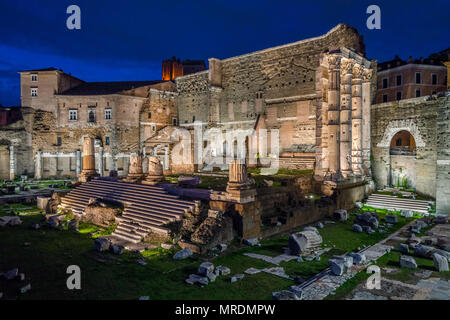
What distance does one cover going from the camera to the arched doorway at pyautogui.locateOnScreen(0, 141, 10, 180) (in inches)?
1183

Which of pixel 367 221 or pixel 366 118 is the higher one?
pixel 366 118

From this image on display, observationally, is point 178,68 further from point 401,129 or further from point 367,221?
point 367,221

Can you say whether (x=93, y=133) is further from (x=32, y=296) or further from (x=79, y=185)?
(x=32, y=296)

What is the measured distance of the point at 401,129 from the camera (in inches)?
733

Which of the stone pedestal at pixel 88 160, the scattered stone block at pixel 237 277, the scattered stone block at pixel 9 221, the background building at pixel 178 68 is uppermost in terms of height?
the background building at pixel 178 68

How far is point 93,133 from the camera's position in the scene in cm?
3117

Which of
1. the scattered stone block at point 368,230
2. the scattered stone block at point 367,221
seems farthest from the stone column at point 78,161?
the scattered stone block at point 368,230

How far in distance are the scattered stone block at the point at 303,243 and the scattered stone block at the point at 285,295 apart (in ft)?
9.32

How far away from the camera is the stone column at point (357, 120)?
59.6 ft

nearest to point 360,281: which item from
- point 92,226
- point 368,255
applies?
point 368,255

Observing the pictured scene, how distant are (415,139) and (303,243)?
13.0m

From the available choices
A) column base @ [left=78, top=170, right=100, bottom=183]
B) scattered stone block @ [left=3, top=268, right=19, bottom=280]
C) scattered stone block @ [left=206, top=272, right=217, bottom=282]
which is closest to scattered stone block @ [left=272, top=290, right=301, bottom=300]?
scattered stone block @ [left=206, top=272, right=217, bottom=282]

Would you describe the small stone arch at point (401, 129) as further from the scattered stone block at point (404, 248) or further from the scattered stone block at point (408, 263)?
the scattered stone block at point (408, 263)

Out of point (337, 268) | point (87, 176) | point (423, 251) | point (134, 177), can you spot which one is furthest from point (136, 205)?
point (423, 251)
